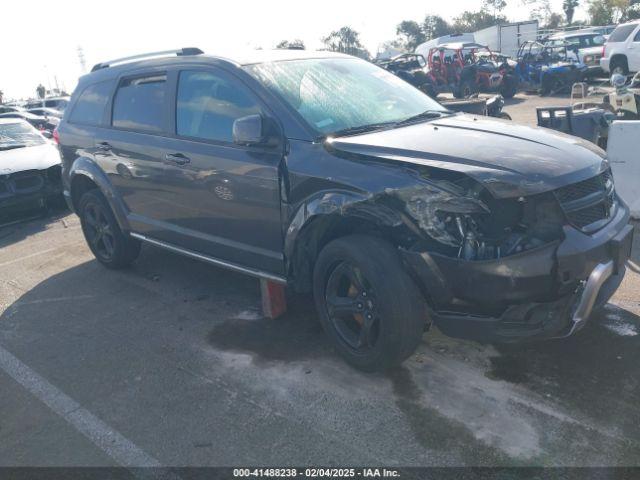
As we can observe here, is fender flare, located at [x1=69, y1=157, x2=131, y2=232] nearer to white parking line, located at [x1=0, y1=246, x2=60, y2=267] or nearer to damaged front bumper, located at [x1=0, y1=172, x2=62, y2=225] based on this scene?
white parking line, located at [x1=0, y1=246, x2=60, y2=267]

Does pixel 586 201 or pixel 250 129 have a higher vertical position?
pixel 250 129

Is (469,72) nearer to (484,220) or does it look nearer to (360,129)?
(360,129)

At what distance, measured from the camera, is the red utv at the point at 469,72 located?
2023cm

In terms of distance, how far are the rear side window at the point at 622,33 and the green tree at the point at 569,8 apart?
6649 cm

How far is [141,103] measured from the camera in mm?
4879

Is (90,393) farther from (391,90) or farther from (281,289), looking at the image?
(391,90)

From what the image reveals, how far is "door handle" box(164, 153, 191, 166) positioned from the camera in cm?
430

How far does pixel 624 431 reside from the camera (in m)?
2.77

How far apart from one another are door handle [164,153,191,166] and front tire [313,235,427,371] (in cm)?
146

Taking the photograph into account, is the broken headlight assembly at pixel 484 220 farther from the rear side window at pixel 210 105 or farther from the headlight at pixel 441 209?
the rear side window at pixel 210 105

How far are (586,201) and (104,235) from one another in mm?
4483

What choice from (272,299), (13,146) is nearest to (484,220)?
(272,299)

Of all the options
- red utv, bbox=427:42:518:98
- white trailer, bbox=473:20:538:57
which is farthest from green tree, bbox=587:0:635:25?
red utv, bbox=427:42:518:98

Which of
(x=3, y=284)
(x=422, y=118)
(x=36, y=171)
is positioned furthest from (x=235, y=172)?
(x=36, y=171)
